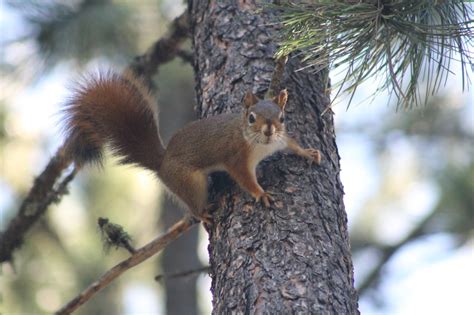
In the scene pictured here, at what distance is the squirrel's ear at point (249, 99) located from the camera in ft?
8.68

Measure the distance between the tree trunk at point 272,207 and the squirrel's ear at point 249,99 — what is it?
0.10 m

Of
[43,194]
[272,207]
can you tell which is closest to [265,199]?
[272,207]

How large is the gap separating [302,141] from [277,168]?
4.5 inches

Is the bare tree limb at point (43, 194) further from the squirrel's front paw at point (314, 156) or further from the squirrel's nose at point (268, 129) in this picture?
the squirrel's front paw at point (314, 156)

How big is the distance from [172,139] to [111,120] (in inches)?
8.9

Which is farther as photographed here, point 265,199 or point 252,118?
point 252,118

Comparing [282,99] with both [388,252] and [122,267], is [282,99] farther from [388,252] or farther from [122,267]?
[388,252]

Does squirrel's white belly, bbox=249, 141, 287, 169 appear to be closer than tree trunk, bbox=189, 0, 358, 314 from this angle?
No

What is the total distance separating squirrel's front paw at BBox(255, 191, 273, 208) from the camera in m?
2.46

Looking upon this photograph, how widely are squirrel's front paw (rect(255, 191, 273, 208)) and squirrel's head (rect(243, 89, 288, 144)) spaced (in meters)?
0.25

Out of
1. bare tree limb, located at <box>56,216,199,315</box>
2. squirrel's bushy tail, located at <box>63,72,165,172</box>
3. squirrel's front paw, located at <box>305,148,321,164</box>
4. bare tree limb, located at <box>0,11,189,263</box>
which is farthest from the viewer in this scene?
bare tree limb, located at <box>0,11,189,263</box>

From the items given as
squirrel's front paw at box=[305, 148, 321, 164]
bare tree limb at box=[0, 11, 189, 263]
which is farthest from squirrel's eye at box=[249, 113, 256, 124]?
bare tree limb at box=[0, 11, 189, 263]

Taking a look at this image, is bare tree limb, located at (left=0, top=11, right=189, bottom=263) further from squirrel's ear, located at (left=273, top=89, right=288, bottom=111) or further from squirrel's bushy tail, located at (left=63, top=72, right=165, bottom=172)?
squirrel's ear, located at (left=273, top=89, right=288, bottom=111)

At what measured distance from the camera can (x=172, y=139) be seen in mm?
3129
